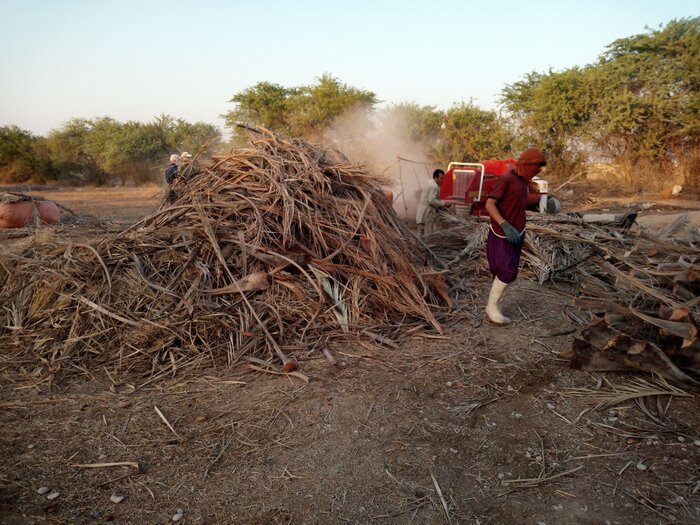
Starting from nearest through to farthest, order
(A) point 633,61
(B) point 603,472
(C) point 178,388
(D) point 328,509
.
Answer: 1. (D) point 328,509
2. (B) point 603,472
3. (C) point 178,388
4. (A) point 633,61

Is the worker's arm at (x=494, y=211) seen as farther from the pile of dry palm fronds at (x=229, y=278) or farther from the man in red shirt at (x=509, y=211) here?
the pile of dry palm fronds at (x=229, y=278)

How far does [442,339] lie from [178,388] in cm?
217

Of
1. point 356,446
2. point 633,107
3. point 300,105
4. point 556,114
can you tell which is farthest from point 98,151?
point 356,446

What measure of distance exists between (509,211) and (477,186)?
535 cm

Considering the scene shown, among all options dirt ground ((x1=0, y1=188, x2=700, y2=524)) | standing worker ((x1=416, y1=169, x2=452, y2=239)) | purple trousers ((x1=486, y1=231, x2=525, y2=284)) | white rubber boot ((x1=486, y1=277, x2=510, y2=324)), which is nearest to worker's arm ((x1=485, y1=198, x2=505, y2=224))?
purple trousers ((x1=486, y1=231, x2=525, y2=284))

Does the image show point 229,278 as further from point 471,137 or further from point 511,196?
point 471,137

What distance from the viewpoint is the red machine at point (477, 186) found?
859 centimetres

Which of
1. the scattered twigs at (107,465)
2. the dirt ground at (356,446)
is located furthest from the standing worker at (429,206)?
the scattered twigs at (107,465)

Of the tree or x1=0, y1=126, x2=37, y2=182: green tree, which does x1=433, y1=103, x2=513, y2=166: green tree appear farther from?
x1=0, y1=126, x2=37, y2=182: green tree

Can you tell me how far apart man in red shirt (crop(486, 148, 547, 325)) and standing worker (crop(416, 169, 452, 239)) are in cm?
334

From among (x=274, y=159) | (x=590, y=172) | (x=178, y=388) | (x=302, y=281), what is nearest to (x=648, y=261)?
(x=302, y=281)

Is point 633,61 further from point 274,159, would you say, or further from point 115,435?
point 115,435

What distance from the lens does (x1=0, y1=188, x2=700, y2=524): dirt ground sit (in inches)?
78.7

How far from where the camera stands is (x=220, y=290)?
3742mm
